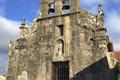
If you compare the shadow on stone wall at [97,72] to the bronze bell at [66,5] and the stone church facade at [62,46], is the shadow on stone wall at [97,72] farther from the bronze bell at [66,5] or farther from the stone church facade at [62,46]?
the bronze bell at [66,5]

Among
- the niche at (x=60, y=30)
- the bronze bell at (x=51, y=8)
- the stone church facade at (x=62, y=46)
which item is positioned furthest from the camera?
the bronze bell at (x=51, y=8)

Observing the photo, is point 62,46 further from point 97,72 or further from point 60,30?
point 97,72

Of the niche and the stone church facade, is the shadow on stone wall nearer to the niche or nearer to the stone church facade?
the stone church facade

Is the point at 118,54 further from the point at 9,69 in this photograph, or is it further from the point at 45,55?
the point at 9,69

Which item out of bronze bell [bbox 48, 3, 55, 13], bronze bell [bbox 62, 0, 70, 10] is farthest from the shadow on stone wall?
bronze bell [bbox 48, 3, 55, 13]

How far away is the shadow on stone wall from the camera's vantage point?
83.3ft

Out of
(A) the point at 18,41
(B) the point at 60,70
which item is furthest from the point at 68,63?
(A) the point at 18,41

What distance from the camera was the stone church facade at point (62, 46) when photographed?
26250mm

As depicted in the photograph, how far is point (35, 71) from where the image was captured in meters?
28.1

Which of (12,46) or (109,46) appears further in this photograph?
(12,46)

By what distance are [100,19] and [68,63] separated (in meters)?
3.86

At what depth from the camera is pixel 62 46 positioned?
2784 cm

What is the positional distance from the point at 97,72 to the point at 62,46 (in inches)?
139

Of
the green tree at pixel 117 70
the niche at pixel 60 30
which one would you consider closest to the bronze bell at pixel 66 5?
the niche at pixel 60 30
